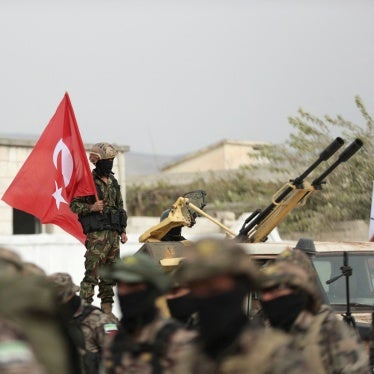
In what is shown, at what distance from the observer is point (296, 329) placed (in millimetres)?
5301

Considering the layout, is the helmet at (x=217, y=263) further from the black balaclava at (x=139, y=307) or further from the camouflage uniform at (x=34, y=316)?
the black balaclava at (x=139, y=307)

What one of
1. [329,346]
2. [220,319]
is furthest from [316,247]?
[220,319]

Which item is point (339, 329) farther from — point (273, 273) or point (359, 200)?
point (359, 200)

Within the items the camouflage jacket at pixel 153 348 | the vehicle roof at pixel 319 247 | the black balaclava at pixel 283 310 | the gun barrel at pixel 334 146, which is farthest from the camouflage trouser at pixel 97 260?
the black balaclava at pixel 283 310

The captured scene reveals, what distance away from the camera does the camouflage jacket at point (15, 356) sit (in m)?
3.54

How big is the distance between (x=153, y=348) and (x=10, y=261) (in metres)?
0.78

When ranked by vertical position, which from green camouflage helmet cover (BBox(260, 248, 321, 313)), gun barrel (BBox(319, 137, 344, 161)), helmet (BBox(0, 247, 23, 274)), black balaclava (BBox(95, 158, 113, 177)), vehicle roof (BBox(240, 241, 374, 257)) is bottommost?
green camouflage helmet cover (BBox(260, 248, 321, 313))

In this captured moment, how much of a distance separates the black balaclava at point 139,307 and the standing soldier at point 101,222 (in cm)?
534

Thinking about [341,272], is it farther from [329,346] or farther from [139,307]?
[139,307]

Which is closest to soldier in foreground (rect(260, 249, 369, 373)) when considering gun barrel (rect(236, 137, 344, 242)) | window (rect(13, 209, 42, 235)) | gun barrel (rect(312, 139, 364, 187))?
gun barrel (rect(236, 137, 344, 242))

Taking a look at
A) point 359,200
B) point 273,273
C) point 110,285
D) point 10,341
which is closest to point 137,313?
point 273,273

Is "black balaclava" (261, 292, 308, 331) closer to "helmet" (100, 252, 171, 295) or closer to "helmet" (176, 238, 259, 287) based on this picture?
"helmet" (100, 252, 171, 295)

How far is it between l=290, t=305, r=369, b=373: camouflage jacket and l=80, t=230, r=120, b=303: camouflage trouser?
16.3 feet

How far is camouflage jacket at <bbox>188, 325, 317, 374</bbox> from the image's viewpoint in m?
4.11
